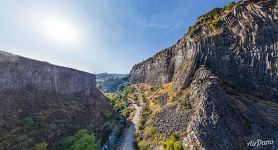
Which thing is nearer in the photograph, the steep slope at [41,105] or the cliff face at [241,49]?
the cliff face at [241,49]

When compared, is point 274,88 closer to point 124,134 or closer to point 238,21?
point 238,21

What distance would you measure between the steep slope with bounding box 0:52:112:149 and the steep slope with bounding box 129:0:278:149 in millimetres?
23782

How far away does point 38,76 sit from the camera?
78.5 metres

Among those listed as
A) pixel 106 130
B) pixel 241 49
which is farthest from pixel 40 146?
pixel 241 49

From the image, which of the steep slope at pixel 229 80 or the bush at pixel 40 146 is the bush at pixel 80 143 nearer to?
the bush at pixel 40 146

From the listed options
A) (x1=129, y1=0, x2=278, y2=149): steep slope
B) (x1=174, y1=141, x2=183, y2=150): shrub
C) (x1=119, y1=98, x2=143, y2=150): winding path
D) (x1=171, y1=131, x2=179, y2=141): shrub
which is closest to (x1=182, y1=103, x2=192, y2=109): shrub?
(x1=129, y1=0, x2=278, y2=149): steep slope

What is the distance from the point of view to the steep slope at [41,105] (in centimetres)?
5825

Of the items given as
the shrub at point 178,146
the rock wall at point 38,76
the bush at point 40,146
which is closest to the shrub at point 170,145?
the shrub at point 178,146

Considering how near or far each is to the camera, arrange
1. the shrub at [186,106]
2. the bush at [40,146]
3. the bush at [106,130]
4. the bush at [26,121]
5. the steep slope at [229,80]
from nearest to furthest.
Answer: the steep slope at [229,80] < the bush at [40,146] < the shrub at [186,106] < the bush at [26,121] < the bush at [106,130]

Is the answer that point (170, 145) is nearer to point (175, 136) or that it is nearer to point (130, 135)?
point (175, 136)

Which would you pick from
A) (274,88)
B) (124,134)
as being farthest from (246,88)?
(124,134)

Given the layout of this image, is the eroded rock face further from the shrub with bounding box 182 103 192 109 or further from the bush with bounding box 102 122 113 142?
the bush with bounding box 102 122 113 142

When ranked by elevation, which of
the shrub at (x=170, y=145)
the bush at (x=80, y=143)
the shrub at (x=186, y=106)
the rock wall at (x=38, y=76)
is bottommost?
the bush at (x=80, y=143)

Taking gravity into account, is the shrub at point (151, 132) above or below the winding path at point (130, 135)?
above
